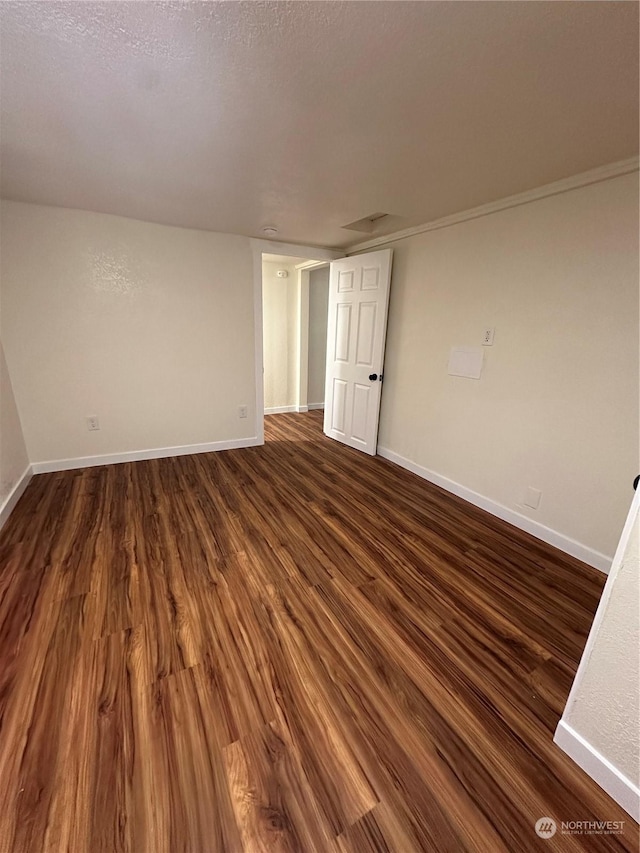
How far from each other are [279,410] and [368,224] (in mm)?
3264

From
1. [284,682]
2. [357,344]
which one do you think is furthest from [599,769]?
[357,344]

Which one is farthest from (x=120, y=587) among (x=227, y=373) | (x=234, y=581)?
(x=227, y=373)

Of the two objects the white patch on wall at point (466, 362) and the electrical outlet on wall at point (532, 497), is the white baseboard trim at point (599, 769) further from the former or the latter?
the white patch on wall at point (466, 362)

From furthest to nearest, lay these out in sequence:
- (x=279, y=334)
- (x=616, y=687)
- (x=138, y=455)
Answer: (x=279, y=334)
(x=138, y=455)
(x=616, y=687)

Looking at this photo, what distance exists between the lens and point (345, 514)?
2.62 m

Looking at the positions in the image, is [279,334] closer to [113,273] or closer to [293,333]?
[293,333]

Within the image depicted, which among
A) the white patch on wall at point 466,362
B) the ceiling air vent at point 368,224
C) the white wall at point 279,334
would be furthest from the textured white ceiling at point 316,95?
the white wall at point 279,334

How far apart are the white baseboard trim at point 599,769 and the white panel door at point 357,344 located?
2808 millimetres

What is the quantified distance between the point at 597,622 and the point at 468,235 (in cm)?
266

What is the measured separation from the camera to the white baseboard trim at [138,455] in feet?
10.3

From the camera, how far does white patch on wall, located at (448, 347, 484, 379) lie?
2.66 meters

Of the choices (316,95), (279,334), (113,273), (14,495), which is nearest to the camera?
(316,95)

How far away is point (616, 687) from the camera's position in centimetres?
101

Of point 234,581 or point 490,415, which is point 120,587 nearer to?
point 234,581
